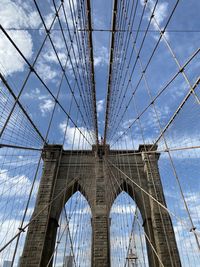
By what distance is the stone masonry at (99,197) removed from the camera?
840 centimetres

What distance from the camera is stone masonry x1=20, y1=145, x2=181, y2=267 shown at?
331 inches

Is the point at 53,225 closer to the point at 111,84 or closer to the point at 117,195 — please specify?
the point at 117,195

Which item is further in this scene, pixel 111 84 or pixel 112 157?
pixel 112 157

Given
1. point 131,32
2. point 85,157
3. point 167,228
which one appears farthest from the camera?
point 85,157

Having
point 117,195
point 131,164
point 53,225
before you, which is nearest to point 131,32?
point 131,164

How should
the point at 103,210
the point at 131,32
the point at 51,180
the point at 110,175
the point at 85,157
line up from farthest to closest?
the point at 85,157
the point at 110,175
the point at 51,180
the point at 103,210
the point at 131,32

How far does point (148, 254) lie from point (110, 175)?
13.5 ft

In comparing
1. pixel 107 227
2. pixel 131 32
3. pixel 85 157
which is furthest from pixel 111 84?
pixel 107 227

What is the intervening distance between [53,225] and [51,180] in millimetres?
2148

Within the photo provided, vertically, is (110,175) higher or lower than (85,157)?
lower

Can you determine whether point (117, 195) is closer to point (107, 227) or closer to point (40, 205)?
point (107, 227)

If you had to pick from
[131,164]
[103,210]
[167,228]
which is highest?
[131,164]

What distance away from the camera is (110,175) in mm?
11391

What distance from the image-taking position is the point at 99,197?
393 inches
